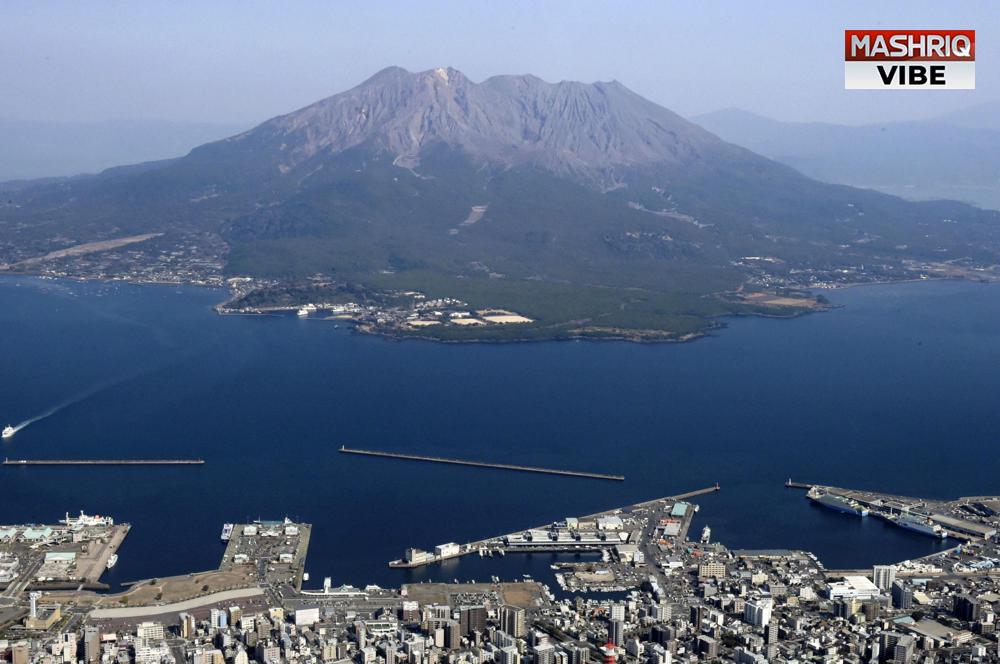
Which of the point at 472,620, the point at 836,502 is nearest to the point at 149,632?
the point at 472,620

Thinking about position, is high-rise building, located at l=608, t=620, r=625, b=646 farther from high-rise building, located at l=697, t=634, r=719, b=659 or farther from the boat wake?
the boat wake

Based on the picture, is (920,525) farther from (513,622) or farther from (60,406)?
(60,406)

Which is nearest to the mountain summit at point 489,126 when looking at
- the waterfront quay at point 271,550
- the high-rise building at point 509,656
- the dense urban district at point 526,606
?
the waterfront quay at point 271,550

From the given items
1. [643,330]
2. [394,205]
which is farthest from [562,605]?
[394,205]

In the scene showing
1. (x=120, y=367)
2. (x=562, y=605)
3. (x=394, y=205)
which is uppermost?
(x=394, y=205)

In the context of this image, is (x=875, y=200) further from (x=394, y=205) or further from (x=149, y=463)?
(x=149, y=463)

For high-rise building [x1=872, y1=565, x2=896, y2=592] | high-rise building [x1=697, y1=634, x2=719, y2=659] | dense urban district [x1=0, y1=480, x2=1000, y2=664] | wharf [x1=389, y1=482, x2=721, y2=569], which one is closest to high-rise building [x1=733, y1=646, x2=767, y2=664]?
dense urban district [x1=0, y1=480, x2=1000, y2=664]
